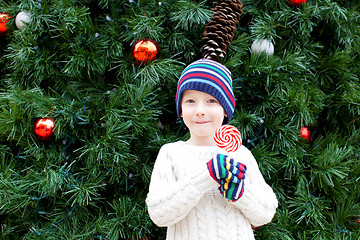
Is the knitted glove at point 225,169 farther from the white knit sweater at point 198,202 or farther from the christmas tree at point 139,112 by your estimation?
the christmas tree at point 139,112

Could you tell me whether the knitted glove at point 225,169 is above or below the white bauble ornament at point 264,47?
below

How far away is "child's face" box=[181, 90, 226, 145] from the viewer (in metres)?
1.06

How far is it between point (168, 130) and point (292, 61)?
57cm

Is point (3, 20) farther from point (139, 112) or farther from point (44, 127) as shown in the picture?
point (139, 112)

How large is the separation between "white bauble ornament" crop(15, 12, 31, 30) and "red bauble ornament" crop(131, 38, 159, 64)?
0.48m

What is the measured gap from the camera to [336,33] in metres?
1.57

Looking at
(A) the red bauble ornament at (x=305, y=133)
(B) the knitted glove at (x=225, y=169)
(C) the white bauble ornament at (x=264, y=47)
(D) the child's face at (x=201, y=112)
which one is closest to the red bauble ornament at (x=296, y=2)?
(C) the white bauble ornament at (x=264, y=47)

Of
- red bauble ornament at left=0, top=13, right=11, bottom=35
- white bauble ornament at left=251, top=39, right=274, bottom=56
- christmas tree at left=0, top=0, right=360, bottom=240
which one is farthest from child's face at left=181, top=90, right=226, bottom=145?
red bauble ornament at left=0, top=13, right=11, bottom=35

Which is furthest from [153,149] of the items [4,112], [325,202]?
[325,202]

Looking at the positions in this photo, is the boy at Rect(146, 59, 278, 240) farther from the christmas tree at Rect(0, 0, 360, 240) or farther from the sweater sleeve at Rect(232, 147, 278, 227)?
the christmas tree at Rect(0, 0, 360, 240)

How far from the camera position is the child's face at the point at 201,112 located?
106 centimetres

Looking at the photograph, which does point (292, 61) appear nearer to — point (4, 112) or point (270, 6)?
Answer: point (270, 6)

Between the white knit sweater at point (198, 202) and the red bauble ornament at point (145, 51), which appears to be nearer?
the white knit sweater at point (198, 202)

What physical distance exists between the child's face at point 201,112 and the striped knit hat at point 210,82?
19mm
